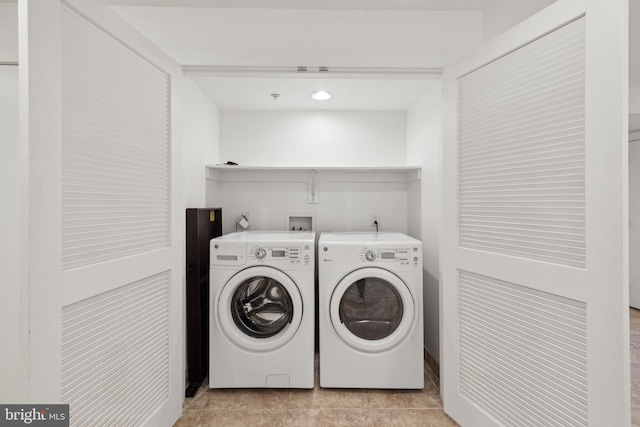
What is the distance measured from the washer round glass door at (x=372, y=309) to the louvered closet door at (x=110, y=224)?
3.12 ft

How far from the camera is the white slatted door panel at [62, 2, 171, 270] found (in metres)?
1.00

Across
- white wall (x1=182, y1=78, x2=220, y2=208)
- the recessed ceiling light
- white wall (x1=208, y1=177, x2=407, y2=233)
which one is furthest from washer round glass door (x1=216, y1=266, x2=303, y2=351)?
the recessed ceiling light

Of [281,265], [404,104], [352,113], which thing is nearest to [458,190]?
[281,265]

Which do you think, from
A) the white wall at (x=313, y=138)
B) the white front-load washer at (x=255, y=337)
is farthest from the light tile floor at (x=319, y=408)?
the white wall at (x=313, y=138)

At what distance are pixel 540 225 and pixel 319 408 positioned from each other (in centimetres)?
151

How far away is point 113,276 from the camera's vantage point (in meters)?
1.14

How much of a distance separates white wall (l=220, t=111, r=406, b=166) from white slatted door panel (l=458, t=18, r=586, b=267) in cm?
123

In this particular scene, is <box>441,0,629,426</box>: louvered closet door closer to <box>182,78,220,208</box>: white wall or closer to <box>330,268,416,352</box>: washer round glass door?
<box>330,268,416,352</box>: washer round glass door

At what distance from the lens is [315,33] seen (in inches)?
65.1

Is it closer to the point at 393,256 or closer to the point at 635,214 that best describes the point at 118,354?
the point at 393,256

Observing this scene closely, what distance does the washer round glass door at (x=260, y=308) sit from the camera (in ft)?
5.74

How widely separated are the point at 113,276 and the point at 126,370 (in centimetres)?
43

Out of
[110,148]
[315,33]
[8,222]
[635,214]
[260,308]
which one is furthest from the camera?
[635,214]

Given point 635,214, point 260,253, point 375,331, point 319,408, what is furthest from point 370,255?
point 635,214
